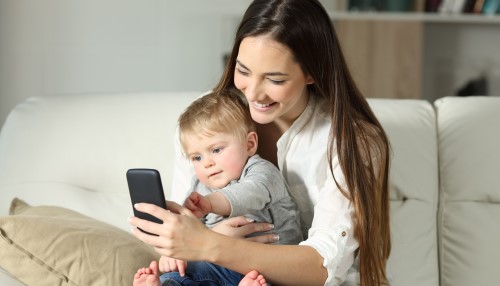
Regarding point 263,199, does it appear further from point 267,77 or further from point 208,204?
point 267,77

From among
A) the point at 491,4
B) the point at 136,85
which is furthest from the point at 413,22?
the point at 136,85

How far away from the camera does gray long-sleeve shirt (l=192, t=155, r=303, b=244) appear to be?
1836 mm

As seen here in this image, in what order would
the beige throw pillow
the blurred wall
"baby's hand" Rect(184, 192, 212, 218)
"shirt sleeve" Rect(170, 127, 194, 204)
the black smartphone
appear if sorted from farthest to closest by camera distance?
1. the blurred wall
2. "shirt sleeve" Rect(170, 127, 194, 204)
3. the beige throw pillow
4. "baby's hand" Rect(184, 192, 212, 218)
5. the black smartphone

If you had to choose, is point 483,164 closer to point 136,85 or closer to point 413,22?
point 413,22

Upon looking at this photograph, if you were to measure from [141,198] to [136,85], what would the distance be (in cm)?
293

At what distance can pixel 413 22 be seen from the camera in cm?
449

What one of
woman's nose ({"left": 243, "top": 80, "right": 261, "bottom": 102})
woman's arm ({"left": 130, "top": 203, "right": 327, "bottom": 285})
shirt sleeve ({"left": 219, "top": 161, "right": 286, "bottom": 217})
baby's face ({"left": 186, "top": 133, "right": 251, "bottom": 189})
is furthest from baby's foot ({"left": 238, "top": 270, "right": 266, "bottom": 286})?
woman's nose ({"left": 243, "top": 80, "right": 261, "bottom": 102})

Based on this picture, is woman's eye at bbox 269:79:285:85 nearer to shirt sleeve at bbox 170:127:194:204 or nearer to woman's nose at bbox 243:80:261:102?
woman's nose at bbox 243:80:261:102

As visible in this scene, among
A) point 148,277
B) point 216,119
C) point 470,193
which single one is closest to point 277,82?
point 216,119

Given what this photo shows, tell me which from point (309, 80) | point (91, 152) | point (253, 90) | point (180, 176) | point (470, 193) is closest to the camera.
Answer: point (253, 90)

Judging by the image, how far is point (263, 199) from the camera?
1.87m

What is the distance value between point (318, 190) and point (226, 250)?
37 cm

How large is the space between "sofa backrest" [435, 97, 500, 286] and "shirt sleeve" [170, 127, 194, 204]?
71 centimetres

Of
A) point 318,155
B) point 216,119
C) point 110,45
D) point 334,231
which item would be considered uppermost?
point 216,119
